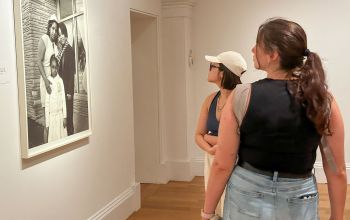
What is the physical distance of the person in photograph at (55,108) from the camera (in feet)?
8.44

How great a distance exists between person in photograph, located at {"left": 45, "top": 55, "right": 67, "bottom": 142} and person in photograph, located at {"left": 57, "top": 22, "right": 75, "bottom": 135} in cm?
4

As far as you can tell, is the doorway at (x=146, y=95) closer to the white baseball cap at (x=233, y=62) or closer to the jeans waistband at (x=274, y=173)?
the white baseball cap at (x=233, y=62)

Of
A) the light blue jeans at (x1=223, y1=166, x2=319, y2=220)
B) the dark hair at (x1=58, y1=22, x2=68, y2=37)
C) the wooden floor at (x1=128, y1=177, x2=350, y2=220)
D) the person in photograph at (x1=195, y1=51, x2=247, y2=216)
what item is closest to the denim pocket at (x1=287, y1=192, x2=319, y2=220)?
the light blue jeans at (x1=223, y1=166, x2=319, y2=220)

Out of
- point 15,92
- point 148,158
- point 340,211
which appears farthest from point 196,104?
point 340,211

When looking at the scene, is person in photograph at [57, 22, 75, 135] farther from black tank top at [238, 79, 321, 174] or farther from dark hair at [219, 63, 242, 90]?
black tank top at [238, 79, 321, 174]

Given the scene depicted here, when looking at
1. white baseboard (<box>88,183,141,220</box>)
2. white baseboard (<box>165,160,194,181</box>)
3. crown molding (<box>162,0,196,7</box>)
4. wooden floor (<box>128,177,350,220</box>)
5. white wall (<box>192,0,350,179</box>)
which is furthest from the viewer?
white baseboard (<box>165,160,194,181</box>)

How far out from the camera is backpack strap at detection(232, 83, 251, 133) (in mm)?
1476

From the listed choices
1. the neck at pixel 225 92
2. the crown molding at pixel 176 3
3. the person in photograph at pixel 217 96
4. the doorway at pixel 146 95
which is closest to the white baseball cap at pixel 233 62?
the person in photograph at pixel 217 96

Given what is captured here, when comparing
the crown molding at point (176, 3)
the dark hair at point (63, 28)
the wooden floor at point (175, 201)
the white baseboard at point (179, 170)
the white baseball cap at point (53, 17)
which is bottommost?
the wooden floor at point (175, 201)

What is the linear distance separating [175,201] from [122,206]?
2.53 ft

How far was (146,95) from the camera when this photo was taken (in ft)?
16.2

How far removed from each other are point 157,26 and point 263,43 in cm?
346

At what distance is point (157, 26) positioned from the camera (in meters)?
4.85

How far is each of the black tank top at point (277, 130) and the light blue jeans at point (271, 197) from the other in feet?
0.15
